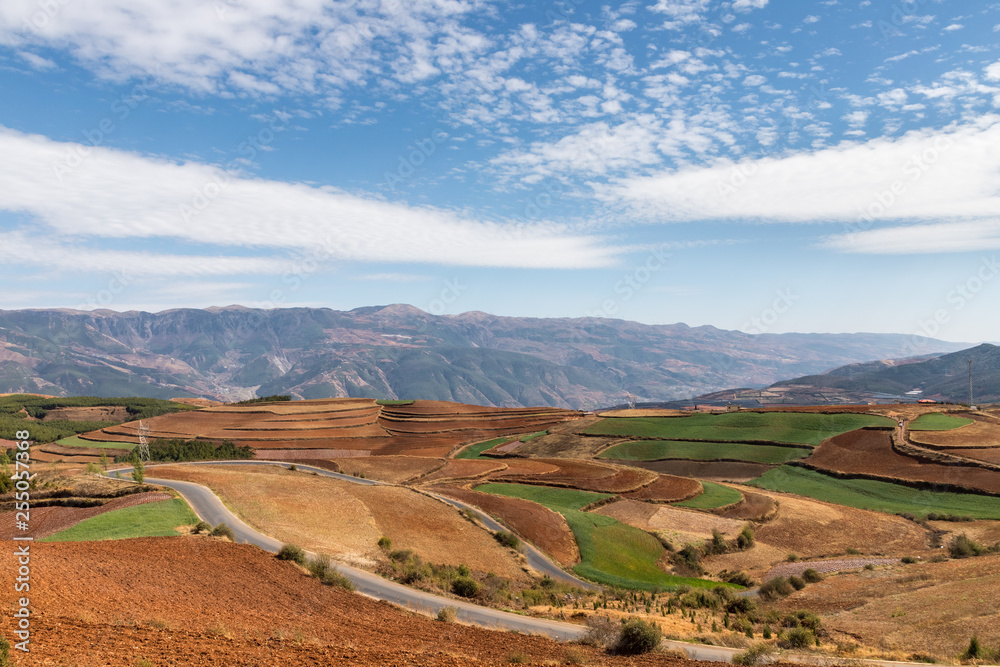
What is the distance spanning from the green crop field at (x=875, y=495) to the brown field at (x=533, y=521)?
3805 cm

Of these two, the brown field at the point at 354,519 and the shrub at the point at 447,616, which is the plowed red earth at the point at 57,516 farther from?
the shrub at the point at 447,616

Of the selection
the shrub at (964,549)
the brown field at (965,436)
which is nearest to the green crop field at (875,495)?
the brown field at (965,436)

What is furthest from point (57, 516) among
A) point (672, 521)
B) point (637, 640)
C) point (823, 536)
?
point (823, 536)

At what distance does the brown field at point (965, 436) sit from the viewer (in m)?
76.9

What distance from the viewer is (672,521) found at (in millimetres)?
58531

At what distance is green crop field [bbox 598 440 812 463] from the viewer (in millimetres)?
86938

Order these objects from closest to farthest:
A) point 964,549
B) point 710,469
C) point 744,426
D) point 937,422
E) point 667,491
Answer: point 964,549, point 667,491, point 710,469, point 937,422, point 744,426

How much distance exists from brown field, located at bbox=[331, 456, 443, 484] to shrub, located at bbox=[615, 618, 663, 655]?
57565 mm

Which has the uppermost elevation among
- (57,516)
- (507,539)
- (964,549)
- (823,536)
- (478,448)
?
(57,516)

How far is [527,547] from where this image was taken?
4666 centimetres

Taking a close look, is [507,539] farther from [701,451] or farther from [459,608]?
[701,451]

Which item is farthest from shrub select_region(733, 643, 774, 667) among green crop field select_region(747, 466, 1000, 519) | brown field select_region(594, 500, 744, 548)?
green crop field select_region(747, 466, 1000, 519)

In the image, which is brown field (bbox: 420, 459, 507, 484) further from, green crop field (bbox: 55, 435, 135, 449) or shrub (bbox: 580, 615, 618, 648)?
green crop field (bbox: 55, 435, 135, 449)

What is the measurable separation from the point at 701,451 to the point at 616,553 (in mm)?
51786
